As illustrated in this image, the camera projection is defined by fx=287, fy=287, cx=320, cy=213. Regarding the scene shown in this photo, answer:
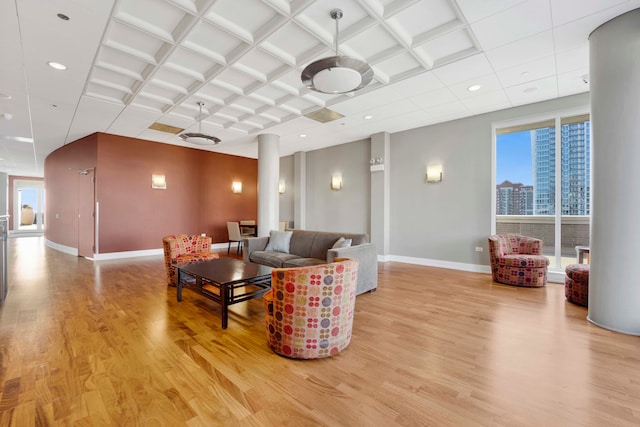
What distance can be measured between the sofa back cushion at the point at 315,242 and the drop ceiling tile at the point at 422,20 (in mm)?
2774

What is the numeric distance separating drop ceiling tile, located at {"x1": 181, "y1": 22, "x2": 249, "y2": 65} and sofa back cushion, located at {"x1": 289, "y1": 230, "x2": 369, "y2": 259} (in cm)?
303

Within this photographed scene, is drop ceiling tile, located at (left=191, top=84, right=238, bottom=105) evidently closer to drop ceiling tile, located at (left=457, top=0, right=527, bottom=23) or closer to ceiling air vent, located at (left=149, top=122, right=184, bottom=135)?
ceiling air vent, located at (left=149, top=122, right=184, bottom=135)

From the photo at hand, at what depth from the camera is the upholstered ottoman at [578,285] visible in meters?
3.65

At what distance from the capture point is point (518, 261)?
15.2 feet

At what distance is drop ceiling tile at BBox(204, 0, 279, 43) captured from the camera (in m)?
2.75

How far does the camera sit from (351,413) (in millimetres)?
1729

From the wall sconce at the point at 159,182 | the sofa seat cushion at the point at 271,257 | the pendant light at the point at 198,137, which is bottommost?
the sofa seat cushion at the point at 271,257

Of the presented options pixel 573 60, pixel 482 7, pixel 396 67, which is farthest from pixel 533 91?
pixel 482 7

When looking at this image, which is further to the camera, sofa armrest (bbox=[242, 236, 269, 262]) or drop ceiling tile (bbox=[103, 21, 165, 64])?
sofa armrest (bbox=[242, 236, 269, 262])

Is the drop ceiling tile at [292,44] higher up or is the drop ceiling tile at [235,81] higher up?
the drop ceiling tile at [292,44]

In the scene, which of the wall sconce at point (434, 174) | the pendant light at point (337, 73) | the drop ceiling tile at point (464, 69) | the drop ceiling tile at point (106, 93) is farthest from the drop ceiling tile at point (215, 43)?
the wall sconce at point (434, 174)

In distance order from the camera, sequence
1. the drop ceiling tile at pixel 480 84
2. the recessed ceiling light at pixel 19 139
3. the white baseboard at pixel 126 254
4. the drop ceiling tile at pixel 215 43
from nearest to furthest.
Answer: the drop ceiling tile at pixel 215 43 → the drop ceiling tile at pixel 480 84 → the white baseboard at pixel 126 254 → the recessed ceiling light at pixel 19 139

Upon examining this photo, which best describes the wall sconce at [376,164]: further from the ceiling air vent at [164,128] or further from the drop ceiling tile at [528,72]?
the ceiling air vent at [164,128]

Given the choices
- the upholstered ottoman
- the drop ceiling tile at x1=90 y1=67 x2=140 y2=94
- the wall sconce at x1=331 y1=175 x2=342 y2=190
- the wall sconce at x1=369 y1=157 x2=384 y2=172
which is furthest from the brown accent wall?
the upholstered ottoman
